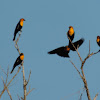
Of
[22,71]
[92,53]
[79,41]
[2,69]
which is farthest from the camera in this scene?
[22,71]

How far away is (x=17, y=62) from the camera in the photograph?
314 inches

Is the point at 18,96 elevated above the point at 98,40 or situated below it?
below

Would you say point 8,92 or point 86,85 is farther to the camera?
point 8,92

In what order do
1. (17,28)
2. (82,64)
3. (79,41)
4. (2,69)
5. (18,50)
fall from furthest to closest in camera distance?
(17,28)
(18,50)
(79,41)
(2,69)
(82,64)

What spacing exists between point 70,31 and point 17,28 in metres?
2.15

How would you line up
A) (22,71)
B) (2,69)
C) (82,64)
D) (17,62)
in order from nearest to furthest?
(82,64), (2,69), (22,71), (17,62)

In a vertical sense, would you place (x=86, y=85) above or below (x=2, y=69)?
below

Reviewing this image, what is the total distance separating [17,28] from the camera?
8.88 meters

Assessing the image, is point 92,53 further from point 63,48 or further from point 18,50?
point 18,50

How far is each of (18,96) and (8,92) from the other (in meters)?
0.13

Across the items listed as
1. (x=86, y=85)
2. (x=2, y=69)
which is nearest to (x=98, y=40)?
(x=2, y=69)

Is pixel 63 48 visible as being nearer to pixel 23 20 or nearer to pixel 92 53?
pixel 92 53

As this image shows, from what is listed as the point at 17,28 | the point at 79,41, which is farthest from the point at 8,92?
→ the point at 17,28

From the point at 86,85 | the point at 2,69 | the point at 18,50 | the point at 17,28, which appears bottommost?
the point at 86,85
